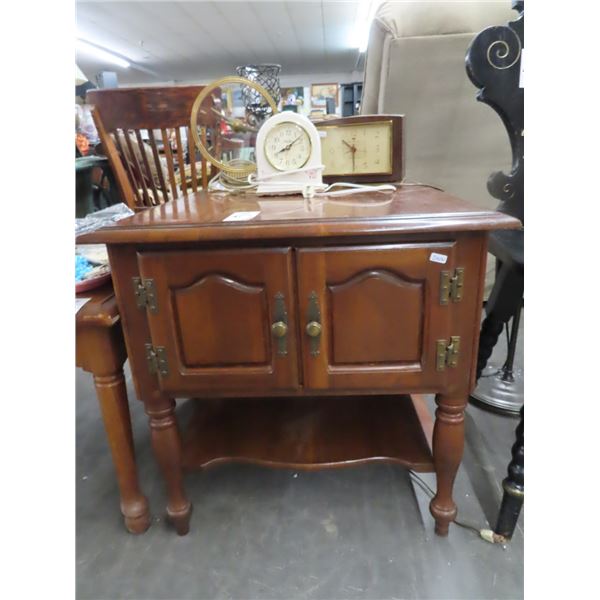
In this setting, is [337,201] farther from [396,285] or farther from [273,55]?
[273,55]

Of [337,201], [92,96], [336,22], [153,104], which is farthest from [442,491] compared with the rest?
[336,22]

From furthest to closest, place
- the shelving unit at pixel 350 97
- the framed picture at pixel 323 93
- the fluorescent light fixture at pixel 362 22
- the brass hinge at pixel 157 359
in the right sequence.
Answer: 1. the framed picture at pixel 323 93
2. the shelving unit at pixel 350 97
3. the fluorescent light fixture at pixel 362 22
4. the brass hinge at pixel 157 359

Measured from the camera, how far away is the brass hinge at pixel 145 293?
623mm

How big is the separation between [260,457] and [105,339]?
0.38m

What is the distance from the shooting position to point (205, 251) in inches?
23.8

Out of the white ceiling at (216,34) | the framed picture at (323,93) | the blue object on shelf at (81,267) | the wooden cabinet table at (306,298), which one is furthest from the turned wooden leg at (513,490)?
the framed picture at (323,93)

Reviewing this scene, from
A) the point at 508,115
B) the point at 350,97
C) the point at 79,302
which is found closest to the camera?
the point at 79,302

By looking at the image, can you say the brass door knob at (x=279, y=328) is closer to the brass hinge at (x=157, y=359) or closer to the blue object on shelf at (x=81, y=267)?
the brass hinge at (x=157, y=359)

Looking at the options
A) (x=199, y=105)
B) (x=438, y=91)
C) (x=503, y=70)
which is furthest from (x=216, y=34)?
(x=503, y=70)

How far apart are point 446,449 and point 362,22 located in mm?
4996

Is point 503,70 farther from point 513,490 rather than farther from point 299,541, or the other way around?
point 299,541

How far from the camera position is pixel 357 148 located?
0.93 metres

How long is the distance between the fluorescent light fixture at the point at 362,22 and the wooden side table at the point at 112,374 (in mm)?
3179

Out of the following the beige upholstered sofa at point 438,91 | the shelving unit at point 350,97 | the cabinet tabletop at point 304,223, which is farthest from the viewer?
the shelving unit at point 350,97
